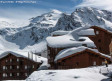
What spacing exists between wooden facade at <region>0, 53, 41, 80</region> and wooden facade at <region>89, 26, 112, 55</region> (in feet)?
61.7

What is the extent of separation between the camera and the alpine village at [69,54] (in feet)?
147

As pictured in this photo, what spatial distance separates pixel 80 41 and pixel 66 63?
10533 mm

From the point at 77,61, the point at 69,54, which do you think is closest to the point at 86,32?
the point at 77,61

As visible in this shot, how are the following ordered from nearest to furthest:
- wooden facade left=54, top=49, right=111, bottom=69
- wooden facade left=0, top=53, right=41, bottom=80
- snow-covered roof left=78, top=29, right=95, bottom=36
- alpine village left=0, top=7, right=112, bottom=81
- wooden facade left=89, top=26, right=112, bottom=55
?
1. wooden facade left=54, top=49, right=111, bottom=69
2. alpine village left=0, top=7, right=112, bottom=81
3. snow-covered roof left=78, top=29, right=95, bottom=36
4. wooden facade left=89, top=26, right=112, bottom=55
5. wooden facade left=0, top=53, right=41, bottom=80

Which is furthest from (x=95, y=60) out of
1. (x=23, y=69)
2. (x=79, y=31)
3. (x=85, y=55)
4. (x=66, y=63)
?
(x=23, y=69)

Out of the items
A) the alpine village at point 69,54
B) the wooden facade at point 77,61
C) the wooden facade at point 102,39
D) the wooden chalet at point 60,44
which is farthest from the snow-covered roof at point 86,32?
the wooden facade at point 77,61

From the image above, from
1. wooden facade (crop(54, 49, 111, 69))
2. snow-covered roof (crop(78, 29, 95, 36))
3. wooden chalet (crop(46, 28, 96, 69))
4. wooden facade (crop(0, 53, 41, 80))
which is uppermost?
snow-covered roof (crop(78, 29, 95, 36))

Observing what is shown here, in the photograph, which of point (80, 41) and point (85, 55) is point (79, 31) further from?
point (85, 55)

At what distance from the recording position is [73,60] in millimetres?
45000

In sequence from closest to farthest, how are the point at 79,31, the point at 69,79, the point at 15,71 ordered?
1. the point at 69,79
2. the point at 79,31
3. the point at 15,71

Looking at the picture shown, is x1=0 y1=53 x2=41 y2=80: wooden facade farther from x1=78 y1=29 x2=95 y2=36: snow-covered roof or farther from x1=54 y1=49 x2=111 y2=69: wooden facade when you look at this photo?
x1=54 y1=49 x2=111 y2=69: wooden facade

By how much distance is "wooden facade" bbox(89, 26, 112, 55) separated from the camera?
215ft

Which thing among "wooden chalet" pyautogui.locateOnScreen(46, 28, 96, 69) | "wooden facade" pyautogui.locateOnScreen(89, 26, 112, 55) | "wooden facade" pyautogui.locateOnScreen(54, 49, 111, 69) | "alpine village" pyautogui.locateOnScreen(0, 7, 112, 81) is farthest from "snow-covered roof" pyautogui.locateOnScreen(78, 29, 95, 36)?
"wooden facade" pyautogui.locateOnScreen(54, 49, 111, 69)

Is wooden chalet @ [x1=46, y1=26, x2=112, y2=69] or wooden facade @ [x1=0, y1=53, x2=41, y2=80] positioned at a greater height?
wooden chalet @ [x1=46, y1=26, x2=112, y2=69]
